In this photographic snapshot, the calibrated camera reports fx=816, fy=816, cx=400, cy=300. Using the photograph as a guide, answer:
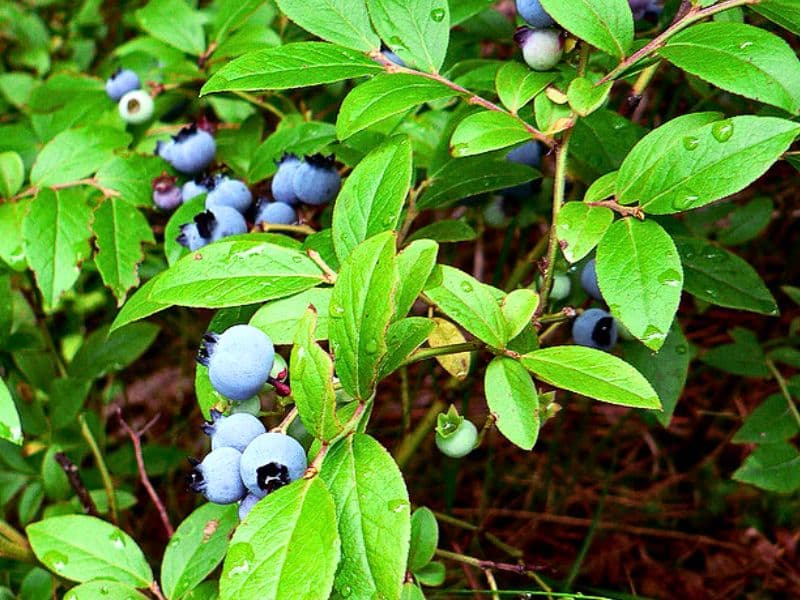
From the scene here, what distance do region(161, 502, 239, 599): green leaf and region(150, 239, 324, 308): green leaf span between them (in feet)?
0.97

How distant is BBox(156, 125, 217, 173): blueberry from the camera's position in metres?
1.24

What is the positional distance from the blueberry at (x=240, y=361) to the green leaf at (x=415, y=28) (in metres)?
0.37

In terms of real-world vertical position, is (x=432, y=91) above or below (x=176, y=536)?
above

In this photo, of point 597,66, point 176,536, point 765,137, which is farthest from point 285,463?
point 597,66

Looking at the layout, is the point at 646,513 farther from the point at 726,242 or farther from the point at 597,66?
the point at 597,66

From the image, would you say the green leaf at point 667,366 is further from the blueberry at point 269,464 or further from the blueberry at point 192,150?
the blueberry at point 192,150

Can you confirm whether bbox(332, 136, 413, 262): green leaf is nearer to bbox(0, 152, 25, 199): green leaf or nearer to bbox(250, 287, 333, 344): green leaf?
bbox(250, 287, 333, 344): green leaf

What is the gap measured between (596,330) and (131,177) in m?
0.74

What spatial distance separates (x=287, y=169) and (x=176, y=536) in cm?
49

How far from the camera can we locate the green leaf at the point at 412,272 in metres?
0.75

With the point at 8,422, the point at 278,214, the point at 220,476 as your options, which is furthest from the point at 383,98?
the point at 8,422

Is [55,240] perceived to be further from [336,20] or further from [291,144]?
[336,20]

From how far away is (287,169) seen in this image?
1.09 meters

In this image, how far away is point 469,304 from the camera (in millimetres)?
818
